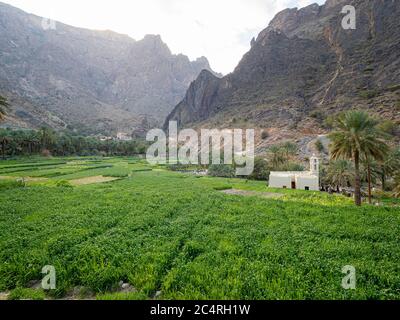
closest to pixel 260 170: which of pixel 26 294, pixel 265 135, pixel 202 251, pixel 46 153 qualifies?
pixel 265 135

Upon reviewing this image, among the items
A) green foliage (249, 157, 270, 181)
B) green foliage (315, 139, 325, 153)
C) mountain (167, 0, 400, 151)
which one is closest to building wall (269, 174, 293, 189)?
green foliage (249, 157, 270, 181)

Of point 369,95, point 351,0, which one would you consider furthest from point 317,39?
point 369,95

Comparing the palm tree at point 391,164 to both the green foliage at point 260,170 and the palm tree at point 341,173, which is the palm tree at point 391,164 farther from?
the green foliage at point 260,170

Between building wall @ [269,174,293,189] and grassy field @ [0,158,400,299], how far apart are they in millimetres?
24487

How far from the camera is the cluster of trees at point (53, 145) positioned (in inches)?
3445

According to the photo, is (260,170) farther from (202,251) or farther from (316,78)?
(316,78)

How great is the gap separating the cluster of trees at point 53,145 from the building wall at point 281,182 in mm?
83173

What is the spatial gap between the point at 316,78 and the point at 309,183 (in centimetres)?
11370

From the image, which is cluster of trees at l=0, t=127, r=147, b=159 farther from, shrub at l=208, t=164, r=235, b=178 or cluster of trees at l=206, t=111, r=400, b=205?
cluster of trees at l=206, t=111, r=400, b=205

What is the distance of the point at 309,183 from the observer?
46062 mm

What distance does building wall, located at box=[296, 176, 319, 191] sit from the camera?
45781 millimetres
